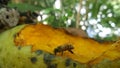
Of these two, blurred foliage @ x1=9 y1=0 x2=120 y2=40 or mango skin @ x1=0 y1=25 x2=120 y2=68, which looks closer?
mango skin @ x1=0 y1=25 x2=120 y2=68

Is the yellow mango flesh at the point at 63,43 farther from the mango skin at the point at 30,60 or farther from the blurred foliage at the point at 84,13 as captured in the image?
the blurred foliage at the point at 84,13

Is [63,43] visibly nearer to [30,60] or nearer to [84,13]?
[30,60]

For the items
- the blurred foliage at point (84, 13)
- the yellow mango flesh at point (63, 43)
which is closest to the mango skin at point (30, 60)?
the yellow mango flesh at point (63, 43)

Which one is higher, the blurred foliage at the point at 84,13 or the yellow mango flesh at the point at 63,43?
the yellow mango flesh at the point at 63,43

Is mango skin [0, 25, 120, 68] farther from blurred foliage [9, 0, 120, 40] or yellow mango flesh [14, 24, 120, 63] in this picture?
blurred foliage [9, 0, 120, 40]

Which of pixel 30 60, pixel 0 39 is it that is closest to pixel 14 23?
pixel 0 39

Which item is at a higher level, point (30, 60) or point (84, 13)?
point (30, 60)

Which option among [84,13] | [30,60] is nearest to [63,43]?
[30,60]

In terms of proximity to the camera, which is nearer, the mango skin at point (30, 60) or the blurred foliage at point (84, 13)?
the mango skin at point (30, 60)

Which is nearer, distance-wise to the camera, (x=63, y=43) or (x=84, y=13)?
(x=63, y=43)


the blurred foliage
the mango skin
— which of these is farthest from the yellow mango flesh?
the blurred foliage

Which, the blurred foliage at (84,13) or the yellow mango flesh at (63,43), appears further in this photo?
the blurred foliage at (84,13)
